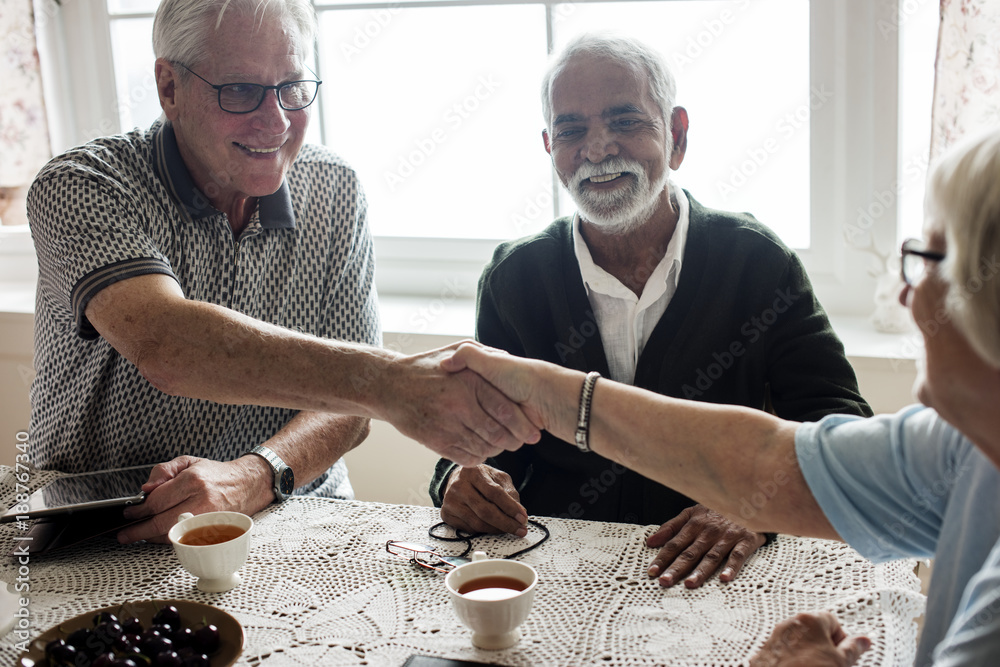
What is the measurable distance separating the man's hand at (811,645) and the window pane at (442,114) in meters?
1.92

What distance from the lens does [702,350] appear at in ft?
6.05

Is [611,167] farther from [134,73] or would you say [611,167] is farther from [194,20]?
[134,73]

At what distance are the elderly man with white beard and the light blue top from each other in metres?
0.58

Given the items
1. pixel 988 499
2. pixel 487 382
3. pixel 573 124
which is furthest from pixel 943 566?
pixel 573 124

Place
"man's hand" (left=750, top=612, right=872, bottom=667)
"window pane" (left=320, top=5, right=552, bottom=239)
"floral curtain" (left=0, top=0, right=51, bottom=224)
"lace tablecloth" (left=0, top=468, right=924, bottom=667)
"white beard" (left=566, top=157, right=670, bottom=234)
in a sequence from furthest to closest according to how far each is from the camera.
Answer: "floral curtain" (left=0, top=0, right=51, bottom=224) < "window pane" (left=320, top=5, right=552, bottom=239) < "white beard" (left=566, top=157, right=670, bottom=234) < "lace tablecloth" (left=0, top=468, right=924, bottom=667) < "man's hand" (left=750, top=612, right=872, bottom=667)

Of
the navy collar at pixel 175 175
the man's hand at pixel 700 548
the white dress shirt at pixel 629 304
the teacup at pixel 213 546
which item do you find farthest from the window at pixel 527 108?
the teacup at pixel 213 546

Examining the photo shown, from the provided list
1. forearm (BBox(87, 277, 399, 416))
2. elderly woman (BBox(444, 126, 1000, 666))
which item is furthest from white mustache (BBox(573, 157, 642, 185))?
forearm (BBox(87, 277, 399, 416))

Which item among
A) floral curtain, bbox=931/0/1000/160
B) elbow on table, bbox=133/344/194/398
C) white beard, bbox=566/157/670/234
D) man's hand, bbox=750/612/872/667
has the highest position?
floral curtain, bbox=931/0/1000/160

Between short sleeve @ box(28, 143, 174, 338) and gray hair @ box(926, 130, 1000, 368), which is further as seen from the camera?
short sleeve @ box(28, 143, 174, 338)

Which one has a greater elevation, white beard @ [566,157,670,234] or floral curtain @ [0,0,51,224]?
floral curtain @ [0,0,51,224]

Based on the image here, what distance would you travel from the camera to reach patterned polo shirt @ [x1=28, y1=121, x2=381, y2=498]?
1632 mm

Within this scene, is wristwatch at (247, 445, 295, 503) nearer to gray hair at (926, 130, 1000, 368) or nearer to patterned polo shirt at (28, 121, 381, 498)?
patterned polo shirt at (28, 121, 381, 498)

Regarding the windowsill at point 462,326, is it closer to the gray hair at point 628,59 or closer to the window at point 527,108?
the window at point 527,108

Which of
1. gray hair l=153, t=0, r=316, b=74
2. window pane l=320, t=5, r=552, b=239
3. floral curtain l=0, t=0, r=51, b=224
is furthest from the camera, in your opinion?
floral curtain l=0, t=0, r=51, b=224
